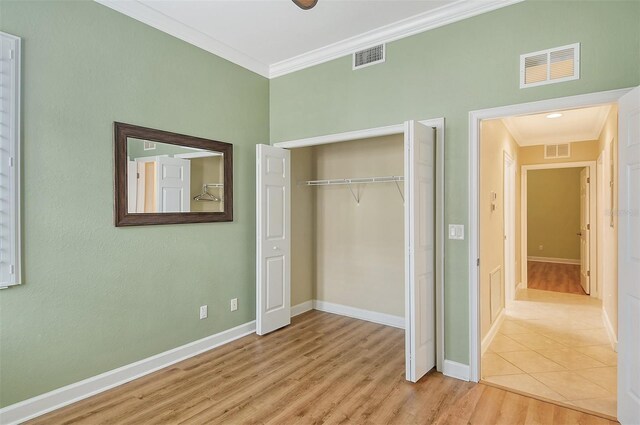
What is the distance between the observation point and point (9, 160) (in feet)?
7.28

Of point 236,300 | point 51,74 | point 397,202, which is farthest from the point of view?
point 397,202

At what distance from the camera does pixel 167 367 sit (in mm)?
3098

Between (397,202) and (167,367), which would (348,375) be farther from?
(397,202)

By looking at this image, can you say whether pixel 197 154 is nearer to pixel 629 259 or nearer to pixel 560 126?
pixel 629 259

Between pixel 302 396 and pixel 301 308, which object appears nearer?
pixel 302 396

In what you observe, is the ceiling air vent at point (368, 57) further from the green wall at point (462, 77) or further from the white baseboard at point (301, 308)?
the white baseboard at point (301, 308)

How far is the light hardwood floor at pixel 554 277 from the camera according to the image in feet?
20.4

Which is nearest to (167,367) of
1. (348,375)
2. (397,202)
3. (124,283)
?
(124,283)

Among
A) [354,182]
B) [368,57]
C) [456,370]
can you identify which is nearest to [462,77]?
[368,57]

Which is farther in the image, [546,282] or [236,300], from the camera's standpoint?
[546,282]

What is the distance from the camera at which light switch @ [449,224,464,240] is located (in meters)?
2.91

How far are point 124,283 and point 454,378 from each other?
114 inches

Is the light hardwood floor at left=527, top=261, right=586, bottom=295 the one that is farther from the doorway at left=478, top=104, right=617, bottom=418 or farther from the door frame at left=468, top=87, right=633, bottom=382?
the door frame at left=468, top=87, right=633, bottom=382

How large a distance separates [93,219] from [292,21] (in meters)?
2.42
